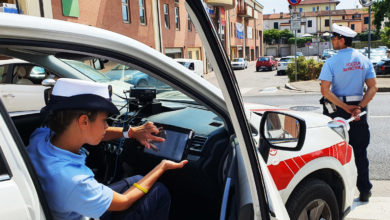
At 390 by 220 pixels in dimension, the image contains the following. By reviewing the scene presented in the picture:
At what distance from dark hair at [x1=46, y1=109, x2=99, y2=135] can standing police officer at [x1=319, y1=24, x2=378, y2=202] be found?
8.95 feet

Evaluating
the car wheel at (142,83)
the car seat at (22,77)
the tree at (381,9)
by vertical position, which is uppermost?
the tree at (381,9)

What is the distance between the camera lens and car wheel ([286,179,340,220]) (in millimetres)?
2236

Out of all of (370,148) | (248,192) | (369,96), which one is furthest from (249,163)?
(370,148)

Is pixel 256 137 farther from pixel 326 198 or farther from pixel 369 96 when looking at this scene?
pixel 369 96

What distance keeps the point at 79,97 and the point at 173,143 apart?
942mm

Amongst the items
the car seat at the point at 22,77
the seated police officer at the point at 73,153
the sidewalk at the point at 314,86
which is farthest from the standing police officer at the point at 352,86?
the sidewalk at the point at 314,86

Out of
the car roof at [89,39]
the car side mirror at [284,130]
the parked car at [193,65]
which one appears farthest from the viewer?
the parked car at [193,65]

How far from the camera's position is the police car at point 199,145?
1.14 meters

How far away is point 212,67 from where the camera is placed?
1126 millimetres

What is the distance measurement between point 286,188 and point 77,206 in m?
1.38

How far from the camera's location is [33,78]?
165 inches

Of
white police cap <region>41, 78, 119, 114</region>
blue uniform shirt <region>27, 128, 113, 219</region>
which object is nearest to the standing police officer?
white police cap <region>41, 78, 119, 114</region>

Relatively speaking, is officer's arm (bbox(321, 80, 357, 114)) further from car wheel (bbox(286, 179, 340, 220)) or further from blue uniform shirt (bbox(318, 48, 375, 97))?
car wheel (bbox(286, 179, 340, 220))

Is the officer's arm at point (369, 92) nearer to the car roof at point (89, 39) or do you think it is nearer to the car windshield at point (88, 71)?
the car roof at point (89, 39)
